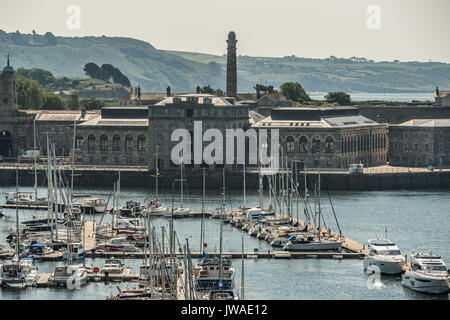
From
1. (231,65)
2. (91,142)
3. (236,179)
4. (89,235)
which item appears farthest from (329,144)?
(89,235)

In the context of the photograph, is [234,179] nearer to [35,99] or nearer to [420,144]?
[420,144]

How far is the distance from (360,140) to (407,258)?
54.9 metres

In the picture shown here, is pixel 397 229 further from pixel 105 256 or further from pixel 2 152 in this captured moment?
Result: pixel 2 152

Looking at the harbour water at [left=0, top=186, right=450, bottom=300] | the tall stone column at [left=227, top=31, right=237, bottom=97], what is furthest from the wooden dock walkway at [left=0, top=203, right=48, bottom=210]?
the tall stone column at [left=227, top=31, right=237, bottom=97]

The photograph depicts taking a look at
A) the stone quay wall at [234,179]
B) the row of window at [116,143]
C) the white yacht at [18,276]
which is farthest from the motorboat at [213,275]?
the row of window at [116,143]

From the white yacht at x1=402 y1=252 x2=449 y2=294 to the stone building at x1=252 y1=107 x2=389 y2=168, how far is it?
2144 inches

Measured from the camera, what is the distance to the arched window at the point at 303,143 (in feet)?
344

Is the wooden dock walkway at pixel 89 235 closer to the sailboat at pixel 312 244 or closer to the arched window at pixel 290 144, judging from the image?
the sailboat at pixel 312 244

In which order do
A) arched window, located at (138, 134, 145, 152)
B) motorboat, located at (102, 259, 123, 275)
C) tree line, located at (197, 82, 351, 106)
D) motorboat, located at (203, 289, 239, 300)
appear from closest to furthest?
1. motorboat, located at (203, 289, 239, 300)
2. motorboat, located at (102, 259, 123, 275)
3. arched window, located at (138, 134, 145, 152)
4. tree line, located at (197, 82, 351, 106)

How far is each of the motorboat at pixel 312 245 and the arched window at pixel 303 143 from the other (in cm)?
4670

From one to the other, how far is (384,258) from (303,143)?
54.3 meters

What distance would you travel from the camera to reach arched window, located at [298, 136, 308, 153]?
344 feet

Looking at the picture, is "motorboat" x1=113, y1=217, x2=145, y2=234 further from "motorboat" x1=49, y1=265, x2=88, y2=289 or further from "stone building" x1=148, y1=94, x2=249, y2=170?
"stone building" x1=148, y1=94, x2=249, y2=170

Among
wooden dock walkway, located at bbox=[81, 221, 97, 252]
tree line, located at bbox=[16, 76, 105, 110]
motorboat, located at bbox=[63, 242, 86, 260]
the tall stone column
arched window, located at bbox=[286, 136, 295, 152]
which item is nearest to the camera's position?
motorboat, located at bbox=[63, 242, 86, 260]
